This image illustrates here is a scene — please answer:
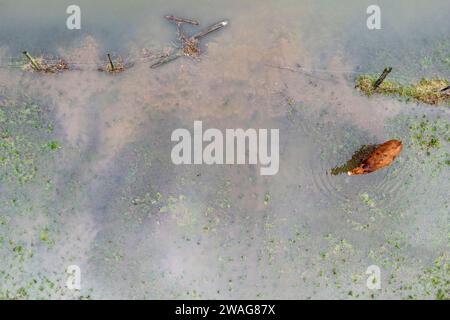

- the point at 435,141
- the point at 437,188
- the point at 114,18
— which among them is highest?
the point at 114,18

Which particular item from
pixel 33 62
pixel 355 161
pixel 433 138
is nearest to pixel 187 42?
pixel 33 62

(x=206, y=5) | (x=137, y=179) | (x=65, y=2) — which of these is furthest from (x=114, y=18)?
(x=137, y=179)

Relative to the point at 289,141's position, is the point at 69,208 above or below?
below

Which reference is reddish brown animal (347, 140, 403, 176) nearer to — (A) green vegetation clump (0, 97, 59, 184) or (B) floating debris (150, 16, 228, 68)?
(B) floating debris (150, 16, 228, 68)

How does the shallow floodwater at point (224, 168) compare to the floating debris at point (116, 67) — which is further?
the floating debris at point (116, 67)

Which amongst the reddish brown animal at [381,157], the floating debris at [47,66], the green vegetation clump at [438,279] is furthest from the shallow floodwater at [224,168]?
the reddish brown animal at [381,157]

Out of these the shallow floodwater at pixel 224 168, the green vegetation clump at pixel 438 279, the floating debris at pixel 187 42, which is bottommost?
the green vegetation clump at pixel 438 279

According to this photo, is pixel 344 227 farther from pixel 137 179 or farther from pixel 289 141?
pixel 137 179

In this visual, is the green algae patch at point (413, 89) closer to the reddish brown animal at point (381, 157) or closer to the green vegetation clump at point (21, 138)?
the reddish brown animal at point (381, 157)
